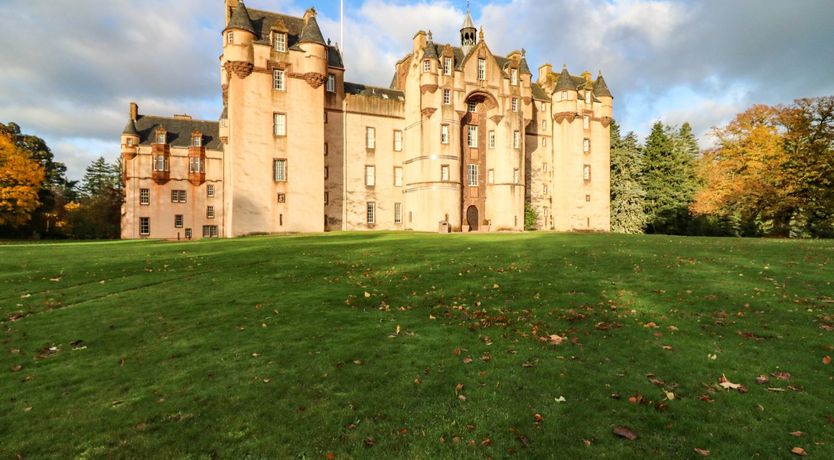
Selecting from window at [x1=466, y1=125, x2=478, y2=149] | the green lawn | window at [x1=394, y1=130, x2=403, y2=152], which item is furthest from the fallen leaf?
window at [x1=394, y1=130, x2=403, y2=152]

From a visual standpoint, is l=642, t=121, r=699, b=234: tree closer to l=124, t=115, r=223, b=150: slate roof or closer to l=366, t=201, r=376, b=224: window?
l=366, t=201, r=376, b=224: window

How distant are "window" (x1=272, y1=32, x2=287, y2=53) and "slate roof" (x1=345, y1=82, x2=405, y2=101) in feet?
28.6

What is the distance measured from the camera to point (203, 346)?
8.70 m

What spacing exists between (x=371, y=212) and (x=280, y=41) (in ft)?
70.1

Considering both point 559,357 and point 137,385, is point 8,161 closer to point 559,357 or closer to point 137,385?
point 137,385

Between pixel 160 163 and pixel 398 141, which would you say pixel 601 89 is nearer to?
pixel 398 141

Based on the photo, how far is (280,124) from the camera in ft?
150

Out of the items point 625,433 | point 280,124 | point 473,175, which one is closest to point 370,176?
point 280,124

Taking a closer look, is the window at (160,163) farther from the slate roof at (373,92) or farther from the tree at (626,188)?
the tree at (626,188)

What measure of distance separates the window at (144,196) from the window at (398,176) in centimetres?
3359

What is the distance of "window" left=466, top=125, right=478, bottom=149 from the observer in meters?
52.2

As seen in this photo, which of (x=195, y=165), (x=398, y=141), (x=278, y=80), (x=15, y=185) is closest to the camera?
(x=278, y=80)

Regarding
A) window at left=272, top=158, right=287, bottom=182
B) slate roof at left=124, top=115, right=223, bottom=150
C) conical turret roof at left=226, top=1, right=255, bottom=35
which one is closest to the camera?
conical turret roof at left=226, top=1, right=255, bottom=35

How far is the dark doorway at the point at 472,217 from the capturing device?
51.9 meters
